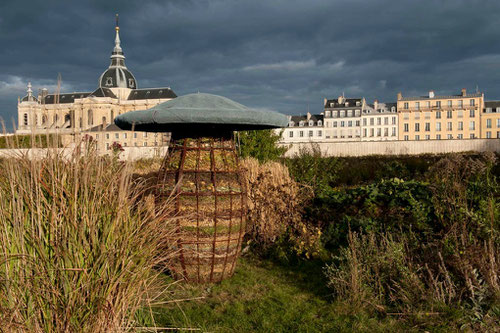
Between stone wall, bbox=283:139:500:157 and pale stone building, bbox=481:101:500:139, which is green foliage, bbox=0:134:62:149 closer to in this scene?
stone wall, bbox=283:139:500:157

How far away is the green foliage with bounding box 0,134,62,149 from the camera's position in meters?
2.43

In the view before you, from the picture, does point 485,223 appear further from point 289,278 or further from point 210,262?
point 210,262

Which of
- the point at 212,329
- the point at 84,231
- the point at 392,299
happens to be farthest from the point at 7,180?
the point at 392,299

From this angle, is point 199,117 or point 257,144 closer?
point 199,117

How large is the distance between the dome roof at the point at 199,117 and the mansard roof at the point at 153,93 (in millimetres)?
71446

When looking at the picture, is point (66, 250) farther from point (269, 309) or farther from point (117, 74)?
point (117, 74)

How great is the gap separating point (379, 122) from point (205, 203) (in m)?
63.4

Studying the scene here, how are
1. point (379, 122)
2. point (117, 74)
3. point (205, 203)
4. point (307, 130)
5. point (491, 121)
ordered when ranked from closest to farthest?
point (205, 203) → point (491, 121) → point (379, 122) → point (307, 130) → point (117, 74)

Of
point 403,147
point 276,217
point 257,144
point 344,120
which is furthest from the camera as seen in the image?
point 344,120

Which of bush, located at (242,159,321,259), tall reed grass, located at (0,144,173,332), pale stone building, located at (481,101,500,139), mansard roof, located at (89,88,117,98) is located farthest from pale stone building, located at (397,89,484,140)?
tall reed grass, located at (0,144,173,332)

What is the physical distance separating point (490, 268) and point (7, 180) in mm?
3663

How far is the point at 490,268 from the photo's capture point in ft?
11.4

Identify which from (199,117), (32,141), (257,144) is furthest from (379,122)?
(32,141)

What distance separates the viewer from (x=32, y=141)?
2391 mm
